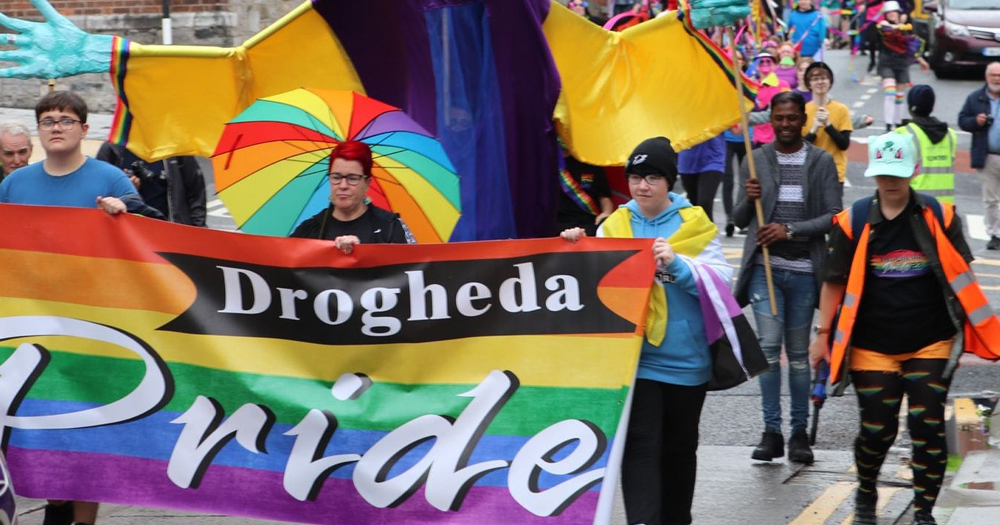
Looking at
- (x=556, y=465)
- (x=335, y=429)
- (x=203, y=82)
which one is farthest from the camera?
(x=203, y=82)

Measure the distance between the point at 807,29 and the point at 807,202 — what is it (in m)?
16.2

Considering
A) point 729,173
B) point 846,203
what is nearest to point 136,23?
point 729,173

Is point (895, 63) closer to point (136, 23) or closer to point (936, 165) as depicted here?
point (936, 165)

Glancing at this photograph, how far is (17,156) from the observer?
24.8ft

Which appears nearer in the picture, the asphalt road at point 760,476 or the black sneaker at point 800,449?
the asphalt road at point 760,476

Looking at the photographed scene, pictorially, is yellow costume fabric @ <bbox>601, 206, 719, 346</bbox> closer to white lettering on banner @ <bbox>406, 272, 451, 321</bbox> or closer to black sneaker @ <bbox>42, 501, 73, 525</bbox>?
white lettering on banner @ <bbox>406, 272, 451, 321</bbox>

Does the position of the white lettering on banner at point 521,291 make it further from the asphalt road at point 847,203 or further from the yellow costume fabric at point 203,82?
the asphalt road at point 847,203

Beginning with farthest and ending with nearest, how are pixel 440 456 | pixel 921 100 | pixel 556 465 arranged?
pixel 921 100 → pixel 440 456 → pixel 556 465

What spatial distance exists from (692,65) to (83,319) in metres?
3.16

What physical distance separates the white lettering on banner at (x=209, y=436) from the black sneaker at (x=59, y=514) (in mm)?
706

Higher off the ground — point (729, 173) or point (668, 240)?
point (668, 240)

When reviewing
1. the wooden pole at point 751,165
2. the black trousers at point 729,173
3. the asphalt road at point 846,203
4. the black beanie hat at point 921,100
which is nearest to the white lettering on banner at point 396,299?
the wooden pole at point 751,165

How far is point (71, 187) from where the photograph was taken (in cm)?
599

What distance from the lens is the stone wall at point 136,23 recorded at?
A: 18375 millimetres
